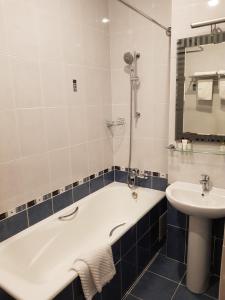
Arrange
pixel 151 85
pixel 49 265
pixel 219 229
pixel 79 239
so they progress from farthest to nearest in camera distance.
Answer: pixel 151 85 < pixel 79 239 < pixel 219 229 < pixel 49 265

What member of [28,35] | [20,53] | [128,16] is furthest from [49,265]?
[128,16]

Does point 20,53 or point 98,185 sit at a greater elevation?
A: point 20,53

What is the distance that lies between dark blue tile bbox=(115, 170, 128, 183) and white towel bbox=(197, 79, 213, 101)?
1.14 metres

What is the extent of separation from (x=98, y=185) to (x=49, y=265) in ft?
2.91

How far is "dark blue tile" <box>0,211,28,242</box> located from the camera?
5.19ft

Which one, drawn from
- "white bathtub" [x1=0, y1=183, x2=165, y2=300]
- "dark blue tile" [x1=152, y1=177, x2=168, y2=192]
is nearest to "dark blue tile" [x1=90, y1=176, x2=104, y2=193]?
"white bathtub" [x1=0, y1=183, x2=165, y2=300]

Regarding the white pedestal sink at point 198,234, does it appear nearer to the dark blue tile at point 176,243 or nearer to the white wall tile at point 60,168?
the dark blue tile at point 176,243

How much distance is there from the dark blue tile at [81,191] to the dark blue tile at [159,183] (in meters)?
0.66

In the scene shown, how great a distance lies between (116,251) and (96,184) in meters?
0.88

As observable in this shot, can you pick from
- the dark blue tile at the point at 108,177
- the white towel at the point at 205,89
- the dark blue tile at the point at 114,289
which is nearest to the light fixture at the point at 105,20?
the white towel at the point at 205,89

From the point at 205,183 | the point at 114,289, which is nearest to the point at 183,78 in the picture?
the point at 205,183

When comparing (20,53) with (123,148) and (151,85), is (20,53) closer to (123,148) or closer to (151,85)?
(151,85)

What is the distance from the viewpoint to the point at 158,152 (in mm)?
2287

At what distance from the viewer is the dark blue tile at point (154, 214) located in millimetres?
2074
